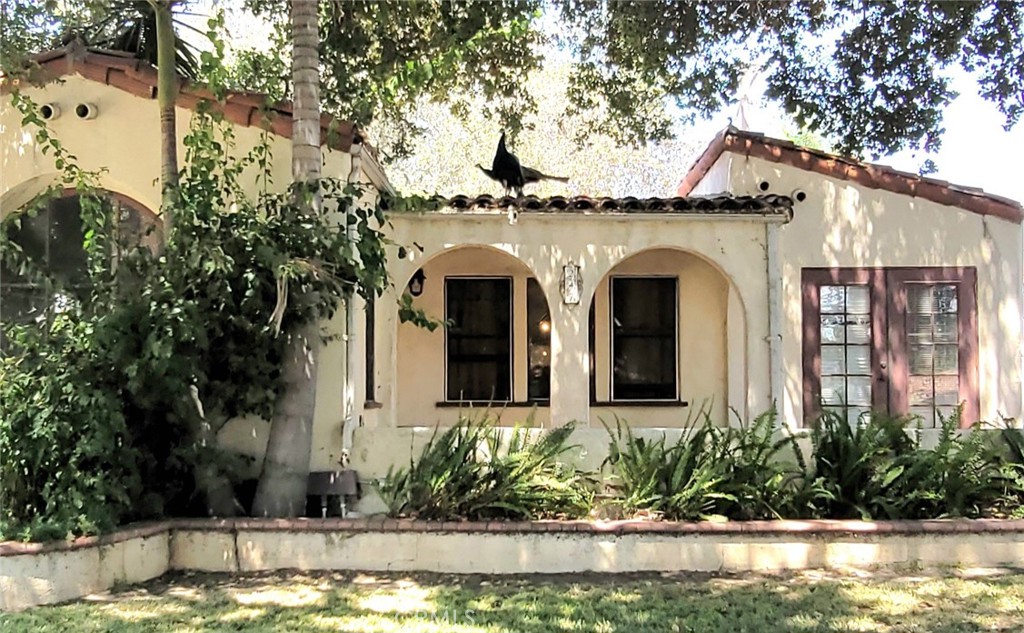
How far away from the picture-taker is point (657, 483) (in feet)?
20.5

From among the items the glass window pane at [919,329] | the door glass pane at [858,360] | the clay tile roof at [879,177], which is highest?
the clay tile roof at [879,177]

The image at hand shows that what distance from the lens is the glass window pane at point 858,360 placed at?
9078mm

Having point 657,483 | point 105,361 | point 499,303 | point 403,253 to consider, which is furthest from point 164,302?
point 499,303

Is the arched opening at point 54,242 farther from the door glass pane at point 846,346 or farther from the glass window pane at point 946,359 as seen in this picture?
the glass window pane at point 946,359

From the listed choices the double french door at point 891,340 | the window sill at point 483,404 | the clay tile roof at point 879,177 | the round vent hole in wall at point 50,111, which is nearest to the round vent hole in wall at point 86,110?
the round vent hole in wall at point 50,111

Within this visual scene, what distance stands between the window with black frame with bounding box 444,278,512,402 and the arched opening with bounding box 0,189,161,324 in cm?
402

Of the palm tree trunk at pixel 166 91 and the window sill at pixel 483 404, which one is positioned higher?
the palm tree trunk at pixel 166 91

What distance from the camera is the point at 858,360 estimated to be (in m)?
9.11

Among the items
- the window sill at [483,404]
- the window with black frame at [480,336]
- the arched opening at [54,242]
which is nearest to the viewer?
the arched opening at [54,242]

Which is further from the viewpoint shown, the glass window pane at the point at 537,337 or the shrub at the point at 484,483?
the glass window pane at the point at 537,337

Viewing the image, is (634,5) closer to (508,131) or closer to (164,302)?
(508,131)

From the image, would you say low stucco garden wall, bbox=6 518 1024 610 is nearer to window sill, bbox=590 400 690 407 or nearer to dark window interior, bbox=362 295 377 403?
dark window interior, bbox=362 295 377 403

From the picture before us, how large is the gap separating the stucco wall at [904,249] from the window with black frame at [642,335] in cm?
154

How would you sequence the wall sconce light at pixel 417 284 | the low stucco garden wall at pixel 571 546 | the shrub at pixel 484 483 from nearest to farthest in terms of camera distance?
the low stucco garden wall at pixel 571 546 < the shrub at pixel 484 483 < the wall sconce light at pixel 417 284
